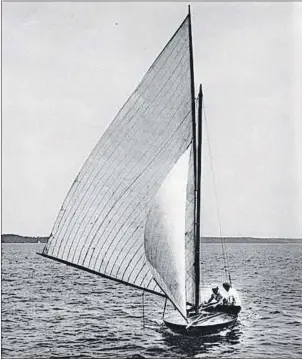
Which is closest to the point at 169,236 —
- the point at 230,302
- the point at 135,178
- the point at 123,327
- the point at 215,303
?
the point at 135,178

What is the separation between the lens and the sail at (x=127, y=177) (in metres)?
17.2

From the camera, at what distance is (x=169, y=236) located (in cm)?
1656

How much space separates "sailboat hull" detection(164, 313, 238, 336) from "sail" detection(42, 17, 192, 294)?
210 centimetres

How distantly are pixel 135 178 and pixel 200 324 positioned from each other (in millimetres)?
4570

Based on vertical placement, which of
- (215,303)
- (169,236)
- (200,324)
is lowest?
(200,324)

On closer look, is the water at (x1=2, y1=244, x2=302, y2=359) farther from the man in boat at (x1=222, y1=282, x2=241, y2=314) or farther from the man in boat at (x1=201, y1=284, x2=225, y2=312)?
the man in boat at (x1=201, y1=284, x2=225, y2=312)

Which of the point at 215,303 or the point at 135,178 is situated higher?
the point at 135,178

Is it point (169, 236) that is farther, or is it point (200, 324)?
point (200, 324)

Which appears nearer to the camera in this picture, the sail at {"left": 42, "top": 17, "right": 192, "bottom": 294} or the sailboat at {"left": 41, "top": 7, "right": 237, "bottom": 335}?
the sailboat at {"left": 41, "top": 7, "right": 237, "bottom": 335}

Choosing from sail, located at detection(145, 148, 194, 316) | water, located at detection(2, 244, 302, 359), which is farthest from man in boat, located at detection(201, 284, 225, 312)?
sail, located at detection(145, 148, 194, 316)

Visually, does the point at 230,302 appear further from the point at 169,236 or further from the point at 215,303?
the point at 169,236

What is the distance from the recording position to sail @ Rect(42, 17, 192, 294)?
17234 millimetres

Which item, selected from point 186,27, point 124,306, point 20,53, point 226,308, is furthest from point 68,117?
point 124,306

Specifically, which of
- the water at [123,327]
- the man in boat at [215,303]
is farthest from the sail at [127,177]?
the man in boat at [215,303]
